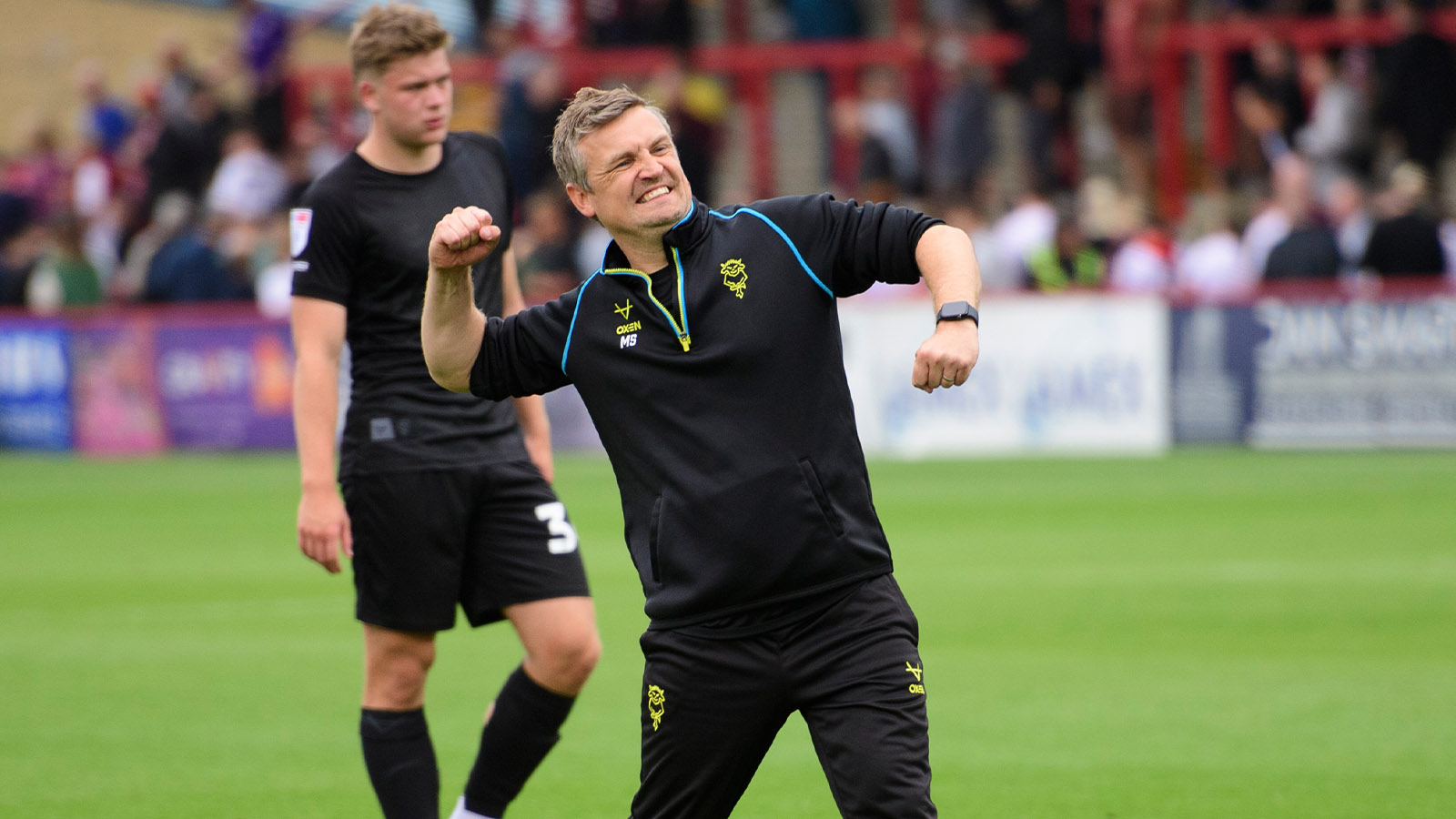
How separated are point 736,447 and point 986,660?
4898mm

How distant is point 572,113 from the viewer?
4312 mm

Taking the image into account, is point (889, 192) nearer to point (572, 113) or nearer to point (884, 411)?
point (884, 411)

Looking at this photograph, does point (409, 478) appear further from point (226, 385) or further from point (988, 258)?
point (226, 385)

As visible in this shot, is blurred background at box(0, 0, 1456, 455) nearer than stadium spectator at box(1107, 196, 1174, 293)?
Yes

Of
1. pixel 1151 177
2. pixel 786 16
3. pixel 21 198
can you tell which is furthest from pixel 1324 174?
pixel 21 198

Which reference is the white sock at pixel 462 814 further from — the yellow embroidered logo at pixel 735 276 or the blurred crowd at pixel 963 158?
the blurred crowd at pixel 963 158

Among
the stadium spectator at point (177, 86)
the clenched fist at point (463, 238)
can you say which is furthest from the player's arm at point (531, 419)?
the stadium spectator at point (177, 86)


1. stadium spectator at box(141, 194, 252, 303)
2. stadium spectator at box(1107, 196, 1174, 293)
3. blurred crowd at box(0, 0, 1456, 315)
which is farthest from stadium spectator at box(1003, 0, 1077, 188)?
stadium spectator at box(141, 194, 252, 303)

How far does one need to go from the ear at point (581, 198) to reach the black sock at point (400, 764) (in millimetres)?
1855

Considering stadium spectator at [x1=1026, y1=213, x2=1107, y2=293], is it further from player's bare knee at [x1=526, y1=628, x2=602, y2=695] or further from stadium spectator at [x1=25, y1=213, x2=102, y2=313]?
player's bare knee at [x1=526, y1=628, x2=602, y2=695]

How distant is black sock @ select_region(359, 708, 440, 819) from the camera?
17.9 feet

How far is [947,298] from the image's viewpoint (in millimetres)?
A: 4004

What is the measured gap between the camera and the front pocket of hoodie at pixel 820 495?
4168 millimetres

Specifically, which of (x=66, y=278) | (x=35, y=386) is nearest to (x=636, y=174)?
(x=35, y=386)
